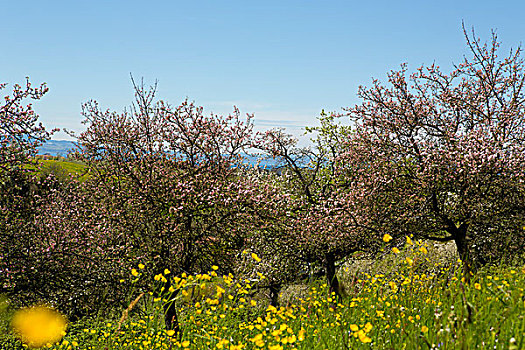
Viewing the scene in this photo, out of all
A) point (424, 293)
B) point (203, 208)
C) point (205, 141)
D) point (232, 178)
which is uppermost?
point (205, 141)

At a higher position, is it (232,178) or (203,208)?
(232,178)

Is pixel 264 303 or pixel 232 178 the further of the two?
pixel 264 303

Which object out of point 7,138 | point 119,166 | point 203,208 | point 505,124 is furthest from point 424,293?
point 7,138

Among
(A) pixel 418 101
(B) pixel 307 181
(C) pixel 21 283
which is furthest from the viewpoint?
(B) pixel 307 181

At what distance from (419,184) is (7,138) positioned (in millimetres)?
10132

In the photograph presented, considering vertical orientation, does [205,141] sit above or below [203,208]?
above

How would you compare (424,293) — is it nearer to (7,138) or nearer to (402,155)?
(402,155)

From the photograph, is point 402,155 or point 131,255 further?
point 402,155

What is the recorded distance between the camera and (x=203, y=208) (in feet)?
33.3

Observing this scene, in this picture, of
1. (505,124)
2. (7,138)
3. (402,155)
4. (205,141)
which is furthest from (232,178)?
(505,124)

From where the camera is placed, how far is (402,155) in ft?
36.1

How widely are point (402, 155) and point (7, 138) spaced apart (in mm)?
9946

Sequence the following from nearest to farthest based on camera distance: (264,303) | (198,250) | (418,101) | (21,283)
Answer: (21,283) → (198,250) → (418,101) → (264,303)

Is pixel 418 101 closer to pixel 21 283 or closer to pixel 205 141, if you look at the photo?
pixel 205 141
